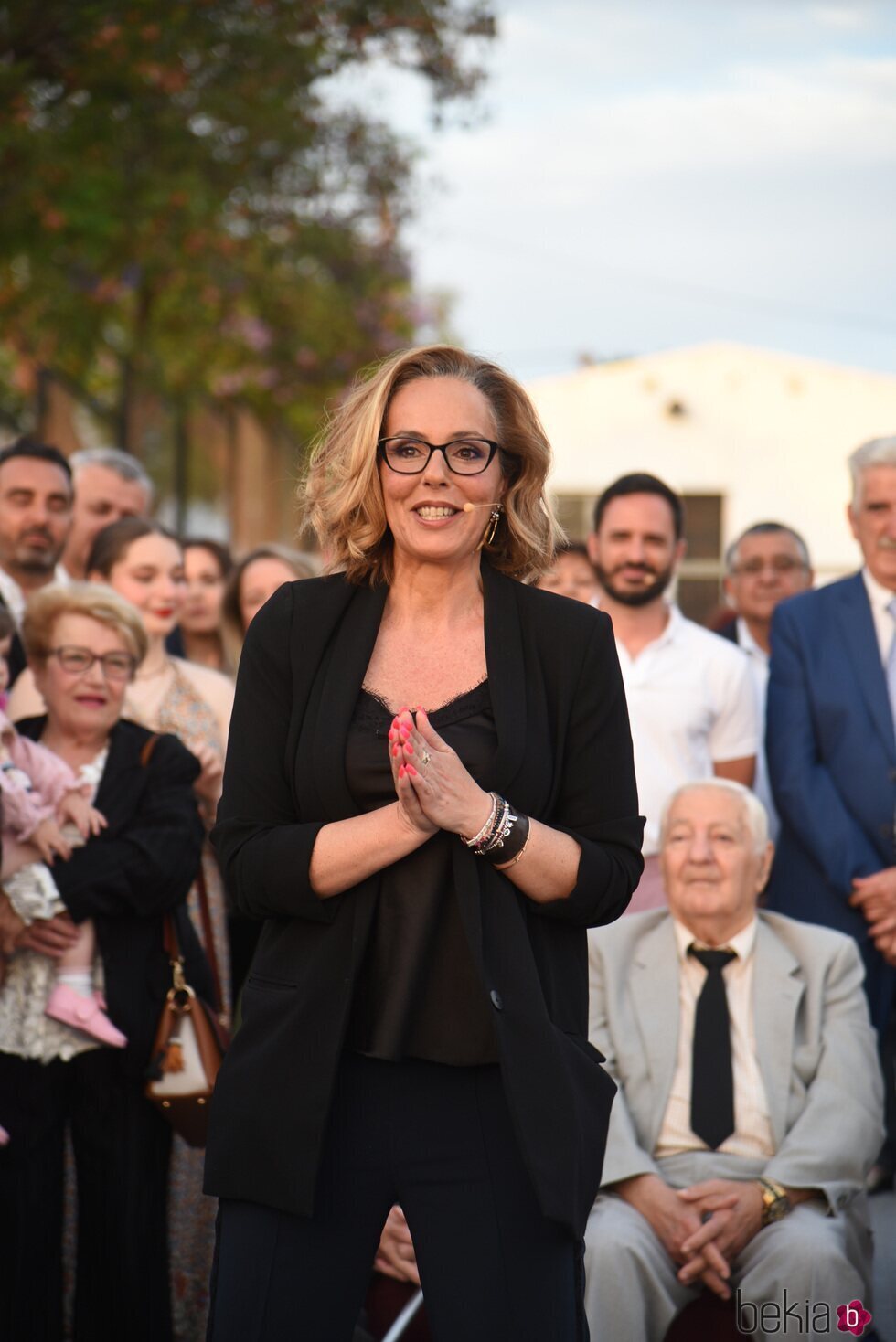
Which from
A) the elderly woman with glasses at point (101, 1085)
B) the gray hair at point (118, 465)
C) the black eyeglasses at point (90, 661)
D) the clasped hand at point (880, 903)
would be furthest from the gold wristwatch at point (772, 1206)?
the gray hair at point (118, 465)

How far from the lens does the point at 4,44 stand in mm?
7621

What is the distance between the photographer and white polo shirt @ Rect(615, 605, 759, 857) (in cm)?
548

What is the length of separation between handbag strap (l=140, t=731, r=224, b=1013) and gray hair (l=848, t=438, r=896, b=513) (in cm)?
248

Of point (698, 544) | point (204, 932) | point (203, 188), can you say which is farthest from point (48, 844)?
point (698, 544)

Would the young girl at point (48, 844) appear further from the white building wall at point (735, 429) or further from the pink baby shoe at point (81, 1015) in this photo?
the white building wall at point (735, 429)

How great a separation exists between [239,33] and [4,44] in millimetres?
1528

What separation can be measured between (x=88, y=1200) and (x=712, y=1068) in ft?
5.60

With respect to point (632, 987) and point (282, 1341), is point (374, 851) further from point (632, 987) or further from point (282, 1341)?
point (632, 987)

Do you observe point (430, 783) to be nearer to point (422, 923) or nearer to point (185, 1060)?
point (422, 923)

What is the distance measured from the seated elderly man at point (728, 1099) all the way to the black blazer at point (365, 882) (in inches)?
59.7

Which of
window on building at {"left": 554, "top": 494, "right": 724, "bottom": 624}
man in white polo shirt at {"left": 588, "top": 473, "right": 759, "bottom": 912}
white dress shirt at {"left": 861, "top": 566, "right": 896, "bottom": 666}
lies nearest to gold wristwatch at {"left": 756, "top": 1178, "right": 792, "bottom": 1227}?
man in white polo shirt at {"left": 588, "top": 473, "right": 759, "bottom": 912}

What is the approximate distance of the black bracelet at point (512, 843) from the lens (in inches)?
102

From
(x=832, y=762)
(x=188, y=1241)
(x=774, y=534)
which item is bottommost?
(x=188, y=1241)

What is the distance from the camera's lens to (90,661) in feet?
15.1
